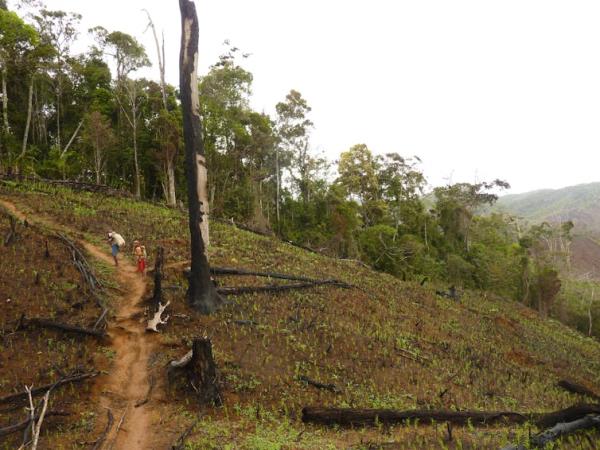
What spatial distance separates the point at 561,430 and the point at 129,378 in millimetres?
6851

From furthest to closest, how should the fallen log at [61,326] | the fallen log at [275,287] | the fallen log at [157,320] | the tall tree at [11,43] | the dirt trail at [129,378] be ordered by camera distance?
the tall tree at [11,43] → the fallen log at [275,287] → the fallen log at [157,320] → the fallen log at [61,326] → the dirt trail at [129,378]

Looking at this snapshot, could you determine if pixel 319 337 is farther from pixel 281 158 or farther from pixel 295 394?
pixel 281 158

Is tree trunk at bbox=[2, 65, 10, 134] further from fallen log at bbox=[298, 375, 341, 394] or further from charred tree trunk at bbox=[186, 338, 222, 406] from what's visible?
fallen log at bbox=[298, 375, 341, 394]

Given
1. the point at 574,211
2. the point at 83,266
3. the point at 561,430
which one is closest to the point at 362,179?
the point at 83,266

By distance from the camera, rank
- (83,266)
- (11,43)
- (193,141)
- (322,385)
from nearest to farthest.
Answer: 1. (322,385)
2. (193,141)
3. (83,266)
4. (11,43)

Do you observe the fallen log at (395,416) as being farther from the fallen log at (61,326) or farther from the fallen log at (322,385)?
the fallen log at (61,326)

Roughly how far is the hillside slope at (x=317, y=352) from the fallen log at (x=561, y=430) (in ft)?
2.01

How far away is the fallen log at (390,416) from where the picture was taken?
7156 millimetres

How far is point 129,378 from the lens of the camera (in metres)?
7.79

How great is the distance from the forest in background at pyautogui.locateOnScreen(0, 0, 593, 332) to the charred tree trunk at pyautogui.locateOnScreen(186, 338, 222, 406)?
20.5m

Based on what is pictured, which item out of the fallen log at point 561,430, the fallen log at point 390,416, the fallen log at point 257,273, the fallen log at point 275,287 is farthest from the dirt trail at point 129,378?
the fallen log at point 561,430

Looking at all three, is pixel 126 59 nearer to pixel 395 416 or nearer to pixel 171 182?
pixel 171 182

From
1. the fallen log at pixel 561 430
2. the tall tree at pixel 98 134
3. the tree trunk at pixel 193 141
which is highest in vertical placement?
the tall tree at pixel 98 134

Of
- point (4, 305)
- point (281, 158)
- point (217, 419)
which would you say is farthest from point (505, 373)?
point (281, 158)
